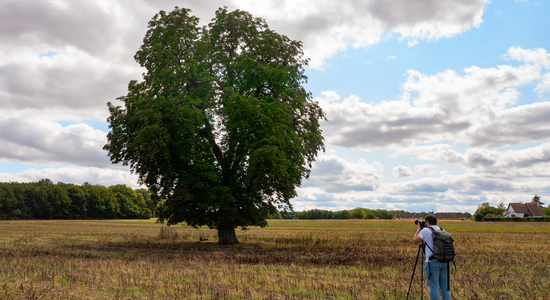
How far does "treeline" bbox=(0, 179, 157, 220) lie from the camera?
113 meters

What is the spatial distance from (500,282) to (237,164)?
1697cm

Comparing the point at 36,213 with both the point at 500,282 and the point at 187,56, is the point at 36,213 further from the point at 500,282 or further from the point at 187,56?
the point at 500,282

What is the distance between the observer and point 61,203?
12319 cm

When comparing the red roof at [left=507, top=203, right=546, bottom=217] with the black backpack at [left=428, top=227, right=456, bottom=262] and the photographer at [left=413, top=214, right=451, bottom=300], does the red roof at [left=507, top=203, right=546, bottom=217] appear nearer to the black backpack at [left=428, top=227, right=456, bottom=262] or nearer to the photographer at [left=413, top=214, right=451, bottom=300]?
the photographer at [left=413, top=214, right=451, bottom=300]

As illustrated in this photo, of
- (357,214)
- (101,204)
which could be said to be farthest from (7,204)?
(357,214)

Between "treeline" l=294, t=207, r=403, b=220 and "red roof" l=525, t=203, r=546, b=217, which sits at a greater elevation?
"red roof" l=525, t=203, r=546, b=217

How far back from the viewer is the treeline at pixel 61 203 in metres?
113

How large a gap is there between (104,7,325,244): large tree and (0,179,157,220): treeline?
98.4 metres

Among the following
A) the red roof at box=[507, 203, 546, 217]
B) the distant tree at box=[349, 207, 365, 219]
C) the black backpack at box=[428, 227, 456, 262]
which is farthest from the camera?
the distant tree at box=[349, 207, 365, 219]

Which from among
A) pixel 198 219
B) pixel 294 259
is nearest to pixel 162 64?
pixel 198 219

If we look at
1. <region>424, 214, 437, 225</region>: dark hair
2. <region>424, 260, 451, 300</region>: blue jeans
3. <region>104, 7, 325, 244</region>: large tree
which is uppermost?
<region>104, 7, 325, 244</region>: large tree

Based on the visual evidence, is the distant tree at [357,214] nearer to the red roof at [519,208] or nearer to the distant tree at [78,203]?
the red roof at [519,208]

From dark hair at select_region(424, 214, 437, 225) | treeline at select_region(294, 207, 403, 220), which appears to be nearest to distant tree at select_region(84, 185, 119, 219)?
treeline at select_region(294, 207, 403, 220)

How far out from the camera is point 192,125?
23219 mm
